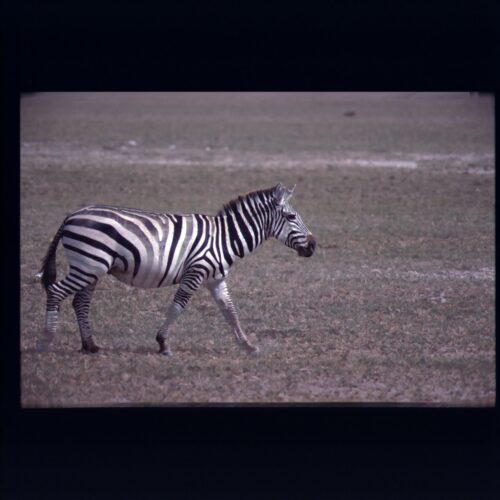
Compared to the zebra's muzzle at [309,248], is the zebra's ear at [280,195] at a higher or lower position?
higher

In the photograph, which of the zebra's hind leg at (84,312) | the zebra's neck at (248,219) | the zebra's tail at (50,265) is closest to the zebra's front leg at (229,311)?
the zebra's neck at (248,219)

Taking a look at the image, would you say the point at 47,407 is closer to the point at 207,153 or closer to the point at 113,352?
the point at 113,352

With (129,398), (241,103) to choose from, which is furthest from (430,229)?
(241,103)

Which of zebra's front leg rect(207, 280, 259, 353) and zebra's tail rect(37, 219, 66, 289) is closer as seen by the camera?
zebra's tail rect(37, 219, 66, 289)

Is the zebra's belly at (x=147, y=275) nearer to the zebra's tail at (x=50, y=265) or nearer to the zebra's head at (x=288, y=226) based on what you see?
the zebra's tail at (x=50, y=265)

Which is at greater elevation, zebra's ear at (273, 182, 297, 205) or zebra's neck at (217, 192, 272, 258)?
zebra's ear at (273, 182, 297, 205)

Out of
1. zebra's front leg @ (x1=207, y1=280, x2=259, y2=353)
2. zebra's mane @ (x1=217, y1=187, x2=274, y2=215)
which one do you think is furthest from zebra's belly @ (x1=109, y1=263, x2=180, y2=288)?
zebra's mane @ (x1=217, y1=187, x2=274, y2=215)

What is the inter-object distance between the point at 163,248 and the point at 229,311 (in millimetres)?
849

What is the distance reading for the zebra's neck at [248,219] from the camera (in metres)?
9.20

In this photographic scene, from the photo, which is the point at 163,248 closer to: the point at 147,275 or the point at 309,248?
the point at 147,275

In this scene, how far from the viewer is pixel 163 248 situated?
8875 millimetres

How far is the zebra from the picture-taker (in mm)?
8672

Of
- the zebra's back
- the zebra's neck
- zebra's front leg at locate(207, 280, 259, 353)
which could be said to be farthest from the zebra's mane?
zebra's front leg at locate(207, 280, 259, 353)

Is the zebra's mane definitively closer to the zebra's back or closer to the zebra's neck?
the zebra's neck
